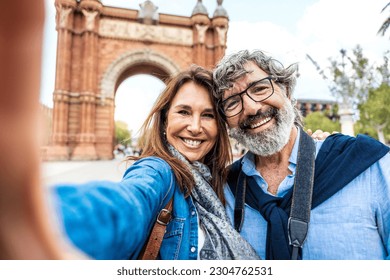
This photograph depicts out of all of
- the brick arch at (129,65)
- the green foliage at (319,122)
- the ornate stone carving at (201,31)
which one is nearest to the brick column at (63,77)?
the brick arch at (129,65)

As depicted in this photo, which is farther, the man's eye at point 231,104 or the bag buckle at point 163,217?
the man's eye at point 231,104

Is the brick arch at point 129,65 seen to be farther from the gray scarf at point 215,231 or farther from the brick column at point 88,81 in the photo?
the gray scarf at point 215,231

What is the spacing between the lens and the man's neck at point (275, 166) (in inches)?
50.3

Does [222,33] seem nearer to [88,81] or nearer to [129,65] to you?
[129,65]

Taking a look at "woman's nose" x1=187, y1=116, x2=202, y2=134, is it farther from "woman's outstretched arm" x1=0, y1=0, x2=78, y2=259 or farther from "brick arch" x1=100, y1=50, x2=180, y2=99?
"brick arch" x1=100, y1=50, x2=180, y2=99

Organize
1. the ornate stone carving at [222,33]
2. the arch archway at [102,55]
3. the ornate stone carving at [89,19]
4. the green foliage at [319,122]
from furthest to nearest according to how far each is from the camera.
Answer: the green foliage at [319,122] < the ornate stone carving at [222,33] < the ornate stone carving at [89,19] < the arch archway at [102,55]

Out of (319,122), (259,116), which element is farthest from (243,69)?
(319,122)

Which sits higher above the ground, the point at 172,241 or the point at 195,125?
the point at 195,125

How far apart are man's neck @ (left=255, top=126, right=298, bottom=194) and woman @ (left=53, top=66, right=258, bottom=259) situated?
196mm

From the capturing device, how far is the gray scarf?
96 cm

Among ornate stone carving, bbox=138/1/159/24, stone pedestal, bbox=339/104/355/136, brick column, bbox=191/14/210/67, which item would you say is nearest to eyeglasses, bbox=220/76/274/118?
stone pedestal, bbox=339/104/355/136

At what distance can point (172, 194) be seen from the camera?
0.92 metres

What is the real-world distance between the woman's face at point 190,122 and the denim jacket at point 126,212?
9.6 inches

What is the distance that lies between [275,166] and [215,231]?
519mm
